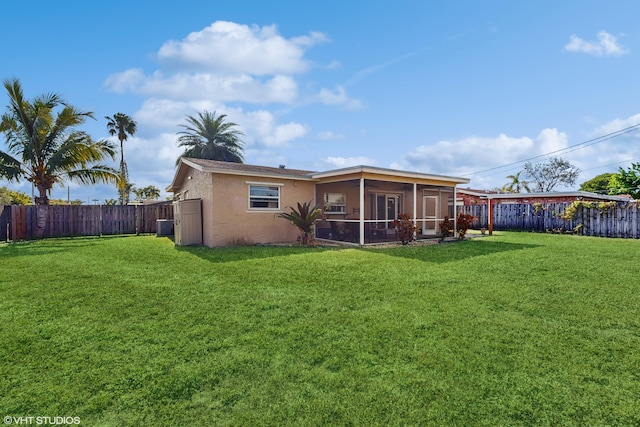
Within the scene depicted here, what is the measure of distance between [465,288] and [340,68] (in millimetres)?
10865

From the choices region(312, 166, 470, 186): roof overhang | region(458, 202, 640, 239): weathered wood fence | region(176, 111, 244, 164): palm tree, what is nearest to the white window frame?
region(312, 166, 470, 186): roof overhang

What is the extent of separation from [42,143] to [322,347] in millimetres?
17640

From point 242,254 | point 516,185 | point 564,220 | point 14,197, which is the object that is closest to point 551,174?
point 516,185

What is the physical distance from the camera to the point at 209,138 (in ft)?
107

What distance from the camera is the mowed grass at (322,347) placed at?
8.64 ft

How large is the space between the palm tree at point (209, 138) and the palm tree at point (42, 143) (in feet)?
53.3

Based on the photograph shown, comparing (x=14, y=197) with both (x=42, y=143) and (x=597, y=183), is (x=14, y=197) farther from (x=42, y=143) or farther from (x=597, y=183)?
(x=597, y=183)

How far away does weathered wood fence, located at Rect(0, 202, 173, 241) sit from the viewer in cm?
1417

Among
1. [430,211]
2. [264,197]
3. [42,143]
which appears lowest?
[430,211]

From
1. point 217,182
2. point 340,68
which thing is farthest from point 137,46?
point 340,68

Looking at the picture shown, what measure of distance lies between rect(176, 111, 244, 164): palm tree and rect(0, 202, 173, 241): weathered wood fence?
1497cm

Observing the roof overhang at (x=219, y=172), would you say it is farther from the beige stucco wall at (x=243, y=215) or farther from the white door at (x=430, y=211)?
the white door at (x=430, y=211)

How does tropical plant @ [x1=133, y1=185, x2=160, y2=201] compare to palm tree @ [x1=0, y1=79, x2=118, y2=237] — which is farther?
tropical plant @ [x1=133, y1=185, x2=160, y2=201]

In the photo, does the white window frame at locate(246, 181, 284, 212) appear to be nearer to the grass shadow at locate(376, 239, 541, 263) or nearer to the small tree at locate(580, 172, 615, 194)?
the grass shadow at locate(376, 239, 541, 263)
